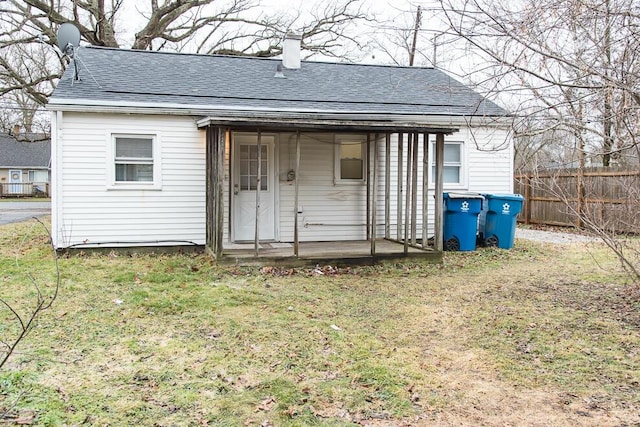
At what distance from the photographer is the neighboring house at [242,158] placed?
31.3 ft

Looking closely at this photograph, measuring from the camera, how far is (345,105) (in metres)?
11.4

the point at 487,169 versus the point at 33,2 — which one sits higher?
the point at 33,2

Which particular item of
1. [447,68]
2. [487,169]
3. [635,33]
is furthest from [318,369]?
[487,169]

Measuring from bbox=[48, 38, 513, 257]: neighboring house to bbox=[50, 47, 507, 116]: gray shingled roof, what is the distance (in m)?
0.05

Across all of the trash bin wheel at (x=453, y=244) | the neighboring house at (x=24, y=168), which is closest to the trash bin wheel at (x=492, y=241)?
the trash bin wheel at (x=453, y=244)

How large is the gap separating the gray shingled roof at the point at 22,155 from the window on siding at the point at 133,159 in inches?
1382

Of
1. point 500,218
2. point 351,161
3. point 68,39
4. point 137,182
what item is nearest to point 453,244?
point 500,218

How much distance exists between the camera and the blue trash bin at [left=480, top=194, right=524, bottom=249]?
36.4 ft

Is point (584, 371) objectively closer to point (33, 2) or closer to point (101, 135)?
point (101, 135)

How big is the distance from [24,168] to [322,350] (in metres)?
42.0

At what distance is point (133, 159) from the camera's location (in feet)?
33.0

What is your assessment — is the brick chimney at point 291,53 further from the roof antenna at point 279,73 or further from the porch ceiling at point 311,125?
the porch ceiling at point 311,125

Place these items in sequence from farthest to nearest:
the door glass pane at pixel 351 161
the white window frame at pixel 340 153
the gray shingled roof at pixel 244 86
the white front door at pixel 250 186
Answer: the door glass pane at pixel 351 161
the white window frame at pixel 340 153
the white front door at pixel 250 186
the gray shingled roof at pixel 244 86

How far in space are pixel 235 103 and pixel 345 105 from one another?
2317mm
